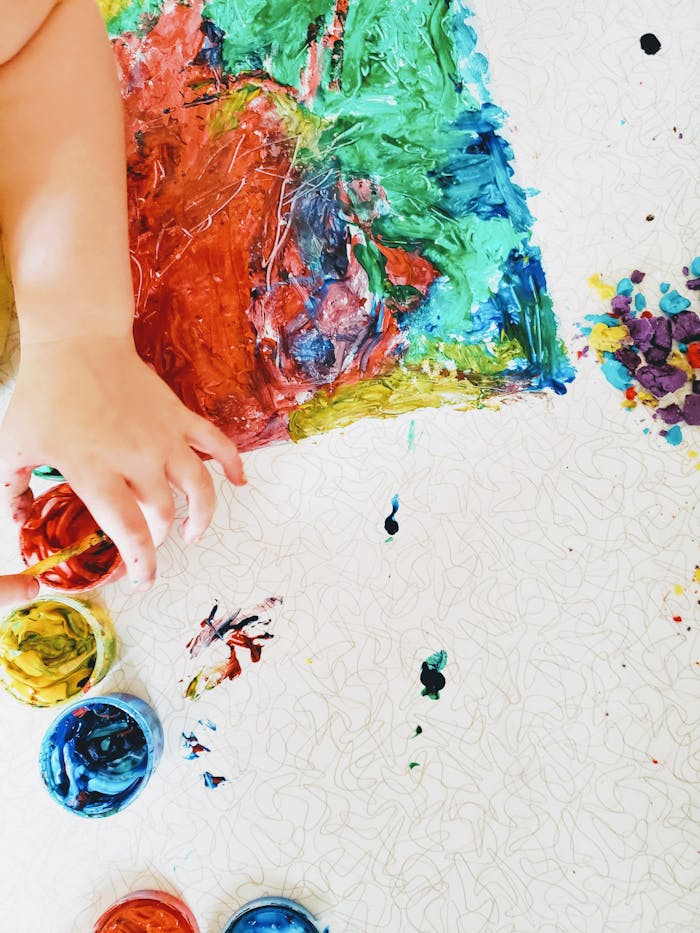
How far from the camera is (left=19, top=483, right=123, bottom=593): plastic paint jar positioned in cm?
78

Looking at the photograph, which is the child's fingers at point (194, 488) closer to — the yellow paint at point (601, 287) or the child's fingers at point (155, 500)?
the child's fingers at point (155, 500)

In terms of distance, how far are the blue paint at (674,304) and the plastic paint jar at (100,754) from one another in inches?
25.5

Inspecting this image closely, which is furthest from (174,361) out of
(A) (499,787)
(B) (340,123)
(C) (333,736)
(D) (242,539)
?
(A) (499,787)


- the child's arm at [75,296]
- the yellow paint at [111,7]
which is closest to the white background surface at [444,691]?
the child's arm at [75,296]

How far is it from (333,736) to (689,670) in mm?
347

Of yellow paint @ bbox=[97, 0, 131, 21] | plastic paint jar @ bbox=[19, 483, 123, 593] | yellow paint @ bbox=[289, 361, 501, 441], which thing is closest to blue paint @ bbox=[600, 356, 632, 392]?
yellow paint @ bbox=[289, 361, 501, 441]

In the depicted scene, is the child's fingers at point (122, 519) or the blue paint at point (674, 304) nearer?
the child's fingers at point (122, 519)

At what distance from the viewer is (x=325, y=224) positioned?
813mm

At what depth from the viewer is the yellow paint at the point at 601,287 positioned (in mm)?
826

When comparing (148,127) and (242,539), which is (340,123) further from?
(242,539)

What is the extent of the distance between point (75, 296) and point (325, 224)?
0.25m

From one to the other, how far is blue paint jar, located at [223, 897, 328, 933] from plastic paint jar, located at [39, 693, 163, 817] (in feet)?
0.49

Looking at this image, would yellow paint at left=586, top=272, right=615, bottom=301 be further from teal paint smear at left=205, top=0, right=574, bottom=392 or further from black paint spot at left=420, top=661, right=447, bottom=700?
black paint spot at left=420, top=661, right=447, bottom=700

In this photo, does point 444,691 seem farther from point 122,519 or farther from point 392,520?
point 122,519
